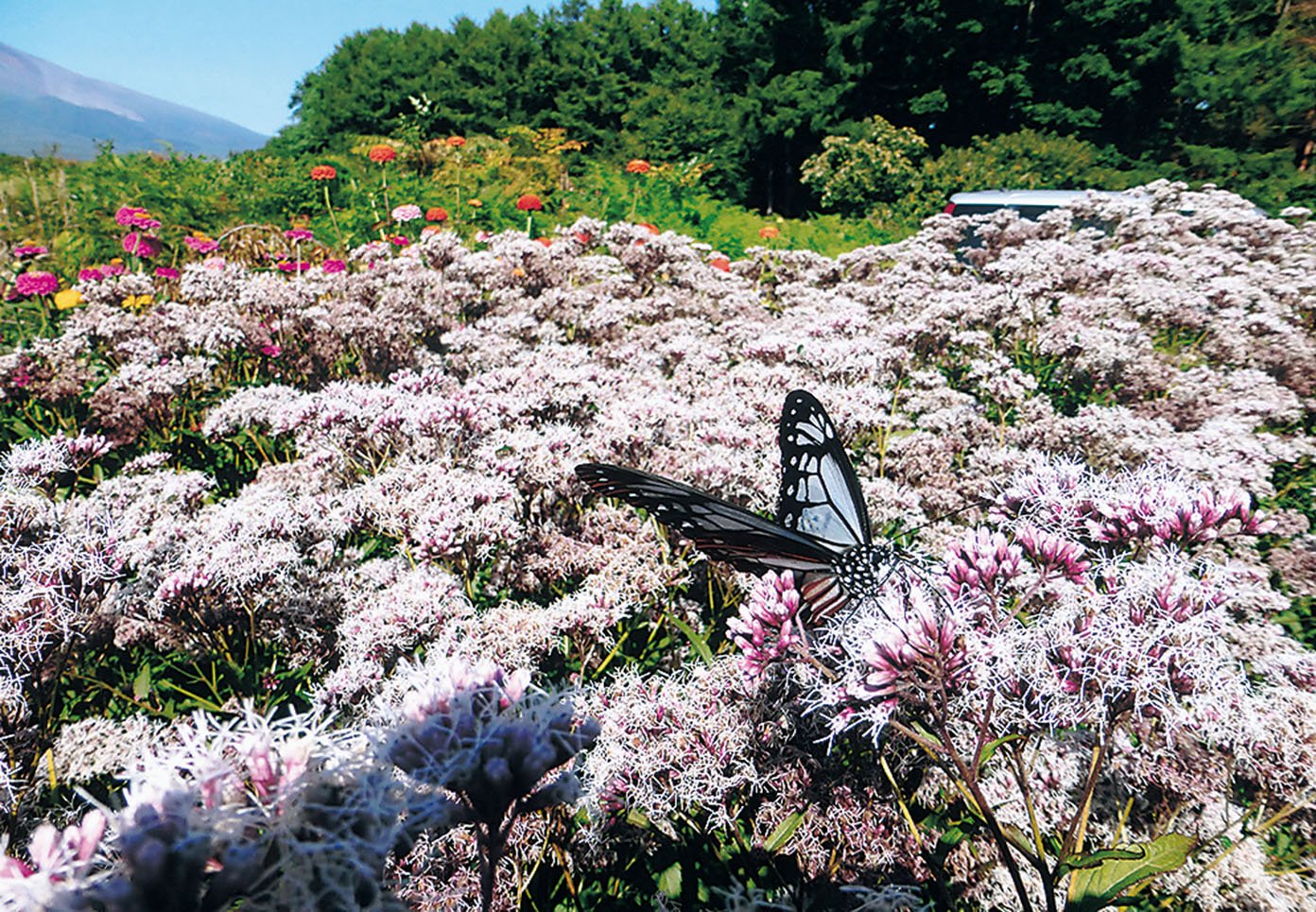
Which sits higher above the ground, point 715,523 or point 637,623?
point 715,523

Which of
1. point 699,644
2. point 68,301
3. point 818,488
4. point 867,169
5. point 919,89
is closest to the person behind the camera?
point 699,644

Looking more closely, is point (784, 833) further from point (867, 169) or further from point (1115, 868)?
point (867, 169)

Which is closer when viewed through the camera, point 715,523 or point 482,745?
point 482,745

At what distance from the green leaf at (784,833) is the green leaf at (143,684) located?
211 centimetres

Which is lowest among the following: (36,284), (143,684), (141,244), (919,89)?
(143,684)

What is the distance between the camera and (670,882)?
169cm

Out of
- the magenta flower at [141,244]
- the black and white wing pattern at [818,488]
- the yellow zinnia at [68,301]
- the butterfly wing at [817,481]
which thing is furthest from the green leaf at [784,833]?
the magenta flower at [141,244]

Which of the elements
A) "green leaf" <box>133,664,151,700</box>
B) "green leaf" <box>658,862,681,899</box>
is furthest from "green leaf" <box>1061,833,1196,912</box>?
"green leaf" <box>133,664,151,700</box>

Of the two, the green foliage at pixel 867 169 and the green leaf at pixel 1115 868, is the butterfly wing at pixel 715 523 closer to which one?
the green leaf at pixel 1115 868

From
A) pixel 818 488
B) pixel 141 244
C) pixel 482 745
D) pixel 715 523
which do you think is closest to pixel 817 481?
pixel 818 488

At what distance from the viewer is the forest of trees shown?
18.2 meters

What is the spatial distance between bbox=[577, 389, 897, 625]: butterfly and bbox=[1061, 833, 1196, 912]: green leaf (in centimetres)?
68

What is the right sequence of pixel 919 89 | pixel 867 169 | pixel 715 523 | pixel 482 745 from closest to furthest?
pixel 482 745
pixel 715 523
pixel 867 169
pixel 919 89

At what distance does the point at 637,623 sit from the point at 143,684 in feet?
5.65
